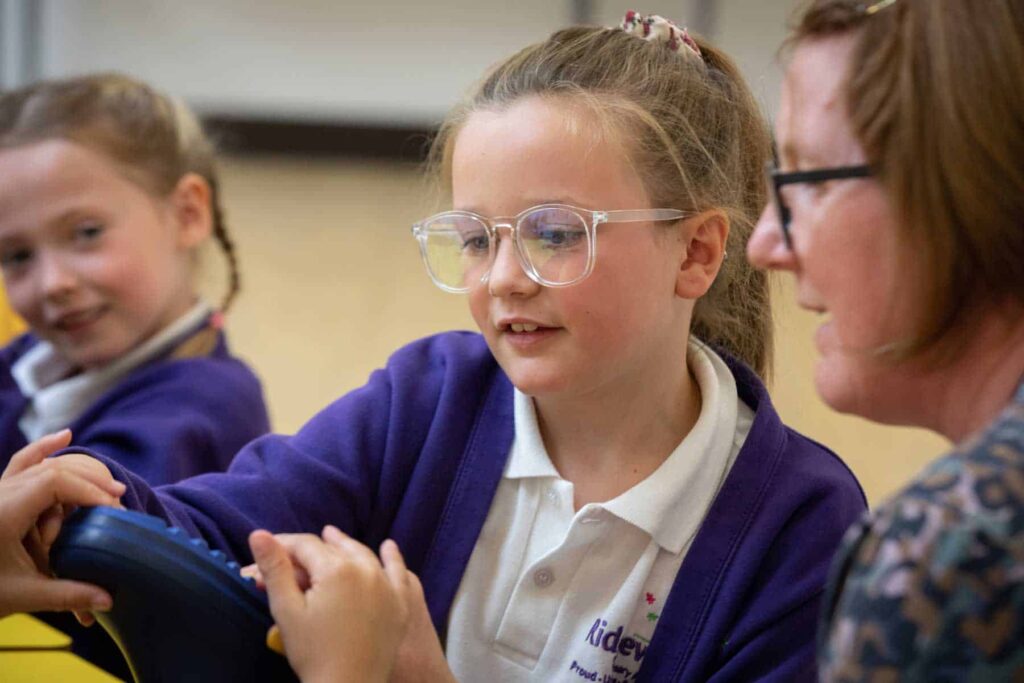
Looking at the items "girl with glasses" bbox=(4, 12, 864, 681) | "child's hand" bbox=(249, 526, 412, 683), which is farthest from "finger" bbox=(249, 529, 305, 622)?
"girl with glasses" bbox=(4, 12, 864, 681)

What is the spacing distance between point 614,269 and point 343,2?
4.16 metres

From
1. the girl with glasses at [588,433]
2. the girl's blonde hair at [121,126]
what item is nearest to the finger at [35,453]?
the girl with glasses at [588,433]

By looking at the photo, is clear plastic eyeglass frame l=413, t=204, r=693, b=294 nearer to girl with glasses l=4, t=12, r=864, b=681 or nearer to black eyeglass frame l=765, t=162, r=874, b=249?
girl with glasses l=4, t=12, r=864, b=681

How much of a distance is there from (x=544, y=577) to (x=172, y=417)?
2.20 feet

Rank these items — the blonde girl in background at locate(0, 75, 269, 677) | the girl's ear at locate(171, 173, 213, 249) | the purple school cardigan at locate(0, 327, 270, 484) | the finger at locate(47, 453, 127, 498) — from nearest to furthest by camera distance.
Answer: the finger at locate(47, 453, 127, 498), the purple school cardigan at locate(0, 327, 270, 484), the blonde girl in background at locate(0, 75, 269, 677), the girl's ear at locate(171, 173, 213, 249)

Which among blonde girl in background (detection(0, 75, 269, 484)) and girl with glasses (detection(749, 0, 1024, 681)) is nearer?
girl with glasses (detection(749, 0, 1024, 681))

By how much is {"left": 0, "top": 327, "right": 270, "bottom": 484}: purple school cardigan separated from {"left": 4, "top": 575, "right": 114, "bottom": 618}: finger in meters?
0.59

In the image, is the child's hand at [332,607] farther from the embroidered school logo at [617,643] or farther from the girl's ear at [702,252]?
the girl's ear at [702,252]

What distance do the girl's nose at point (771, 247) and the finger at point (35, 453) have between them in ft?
2.02

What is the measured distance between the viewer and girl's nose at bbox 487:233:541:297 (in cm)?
117

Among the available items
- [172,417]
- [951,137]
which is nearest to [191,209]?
[172,417]

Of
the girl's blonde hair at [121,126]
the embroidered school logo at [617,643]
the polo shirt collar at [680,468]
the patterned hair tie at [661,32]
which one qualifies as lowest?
the embroidered school logo at [617,643]

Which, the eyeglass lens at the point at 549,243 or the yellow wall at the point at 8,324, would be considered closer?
the eyeglass lens at the point at 549,243

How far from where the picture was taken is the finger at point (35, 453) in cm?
107
